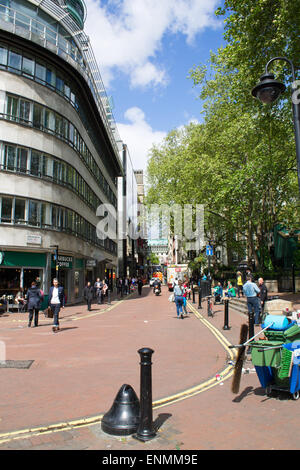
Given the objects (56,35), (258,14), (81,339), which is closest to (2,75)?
(56,35)

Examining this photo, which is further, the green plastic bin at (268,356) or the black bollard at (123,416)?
the green plastic bin at (268,356)

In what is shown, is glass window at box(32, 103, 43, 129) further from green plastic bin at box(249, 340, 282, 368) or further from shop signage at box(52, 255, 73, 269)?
green plastic bin at box(249, 340, 282, 368)

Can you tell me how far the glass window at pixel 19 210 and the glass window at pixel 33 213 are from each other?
41cm

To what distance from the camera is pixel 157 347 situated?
31.7 feet

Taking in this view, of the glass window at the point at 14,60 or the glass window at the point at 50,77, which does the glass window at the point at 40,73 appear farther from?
the glass window at the point at 14,60

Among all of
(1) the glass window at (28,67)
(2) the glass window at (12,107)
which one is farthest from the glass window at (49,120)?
(1) the glass window at (28,67)

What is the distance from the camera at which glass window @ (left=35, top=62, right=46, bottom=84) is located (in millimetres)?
24328

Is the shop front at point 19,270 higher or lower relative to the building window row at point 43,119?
lower

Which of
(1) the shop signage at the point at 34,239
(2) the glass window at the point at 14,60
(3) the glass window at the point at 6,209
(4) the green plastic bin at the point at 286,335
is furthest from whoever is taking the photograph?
(2) the glass window at the point at 14,60

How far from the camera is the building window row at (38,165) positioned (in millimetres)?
22203

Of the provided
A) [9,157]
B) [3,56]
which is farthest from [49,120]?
[3,56]

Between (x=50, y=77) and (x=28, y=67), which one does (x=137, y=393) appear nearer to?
(x=28, y=67)

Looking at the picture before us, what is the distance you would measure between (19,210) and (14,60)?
9812 mm

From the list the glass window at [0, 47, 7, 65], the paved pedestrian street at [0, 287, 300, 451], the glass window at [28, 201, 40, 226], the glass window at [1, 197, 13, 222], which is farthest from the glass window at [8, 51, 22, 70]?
the paved pedestrian street at [0, 287, 300, 451]
